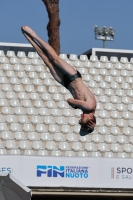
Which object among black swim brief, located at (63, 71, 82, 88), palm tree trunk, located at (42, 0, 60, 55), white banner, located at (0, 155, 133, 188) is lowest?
white banner, located at (0, 155, 133, 188)

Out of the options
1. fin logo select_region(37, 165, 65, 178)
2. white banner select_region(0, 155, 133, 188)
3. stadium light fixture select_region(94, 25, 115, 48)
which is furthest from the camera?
stadium light fixture select_region(94, 25, 115, 48)

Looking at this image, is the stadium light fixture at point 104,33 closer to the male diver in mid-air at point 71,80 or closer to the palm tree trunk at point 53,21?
the palm tree trunk at point 53,21

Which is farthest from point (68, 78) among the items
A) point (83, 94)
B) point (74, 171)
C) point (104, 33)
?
point (104, 33)

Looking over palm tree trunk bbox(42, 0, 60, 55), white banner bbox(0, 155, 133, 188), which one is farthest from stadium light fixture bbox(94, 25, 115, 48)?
white banner bbox(0, 155, 133, 188)

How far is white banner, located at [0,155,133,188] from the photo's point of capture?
56.0 ft

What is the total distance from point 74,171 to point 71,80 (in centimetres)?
975

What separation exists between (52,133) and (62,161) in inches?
94.6

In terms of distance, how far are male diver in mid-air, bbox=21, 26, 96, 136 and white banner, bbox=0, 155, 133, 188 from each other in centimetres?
910

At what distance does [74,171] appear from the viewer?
57.4 feet

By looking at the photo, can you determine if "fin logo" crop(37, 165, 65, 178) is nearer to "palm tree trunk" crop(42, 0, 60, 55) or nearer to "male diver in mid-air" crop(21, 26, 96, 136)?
"palm tree trunk" crop(42, 0, 60, 55)

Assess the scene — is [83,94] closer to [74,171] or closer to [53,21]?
[74,171]

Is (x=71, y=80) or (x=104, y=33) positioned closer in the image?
(x=71, y=80)

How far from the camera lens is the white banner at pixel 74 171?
17078mm

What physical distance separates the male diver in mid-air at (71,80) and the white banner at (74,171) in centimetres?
910
